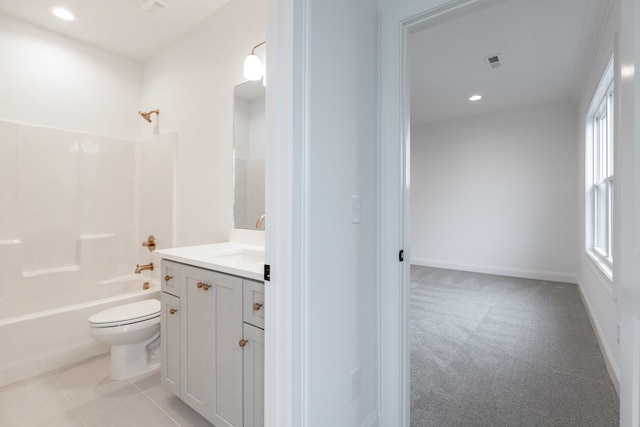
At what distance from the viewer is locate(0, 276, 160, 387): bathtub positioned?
6.79 feet

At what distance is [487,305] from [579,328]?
0.84m

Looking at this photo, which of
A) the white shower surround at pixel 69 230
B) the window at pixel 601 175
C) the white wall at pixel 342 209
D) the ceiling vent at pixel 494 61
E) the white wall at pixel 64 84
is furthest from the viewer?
the ceiling vent at pixel 494 61

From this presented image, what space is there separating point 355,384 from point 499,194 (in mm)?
4717

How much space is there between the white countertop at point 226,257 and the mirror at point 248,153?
0.22 m

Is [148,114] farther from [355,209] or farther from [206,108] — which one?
[355,209]

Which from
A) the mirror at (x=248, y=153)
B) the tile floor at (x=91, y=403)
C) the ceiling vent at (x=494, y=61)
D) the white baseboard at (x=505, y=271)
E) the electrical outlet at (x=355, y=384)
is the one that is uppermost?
the ceiling vent at (x=494, y=61)

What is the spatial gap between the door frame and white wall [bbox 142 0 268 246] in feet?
3.53

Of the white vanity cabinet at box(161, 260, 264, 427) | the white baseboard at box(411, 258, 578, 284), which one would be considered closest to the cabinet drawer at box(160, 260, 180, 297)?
the white vanity cabinet at box(161, 260, 264, 427)

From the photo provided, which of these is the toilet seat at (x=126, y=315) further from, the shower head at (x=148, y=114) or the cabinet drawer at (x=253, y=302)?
the shower head at (x=148, y=114)

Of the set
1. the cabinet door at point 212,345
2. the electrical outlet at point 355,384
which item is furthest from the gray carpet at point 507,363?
the cabinet door at point 212,345

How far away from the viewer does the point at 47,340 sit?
2207mm

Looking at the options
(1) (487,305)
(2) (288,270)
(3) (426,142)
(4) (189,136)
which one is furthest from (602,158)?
(4) (189,136)

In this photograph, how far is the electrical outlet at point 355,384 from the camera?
1.34 meters

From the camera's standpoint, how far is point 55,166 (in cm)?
266
